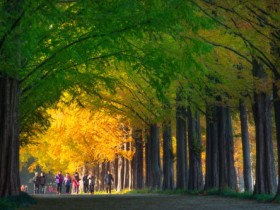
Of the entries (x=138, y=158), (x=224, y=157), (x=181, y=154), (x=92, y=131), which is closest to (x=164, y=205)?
(x=224, y=157)

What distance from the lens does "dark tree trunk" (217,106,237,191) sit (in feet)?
73.8

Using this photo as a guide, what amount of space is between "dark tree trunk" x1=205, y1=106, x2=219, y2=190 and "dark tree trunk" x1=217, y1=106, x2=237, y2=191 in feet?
1.58

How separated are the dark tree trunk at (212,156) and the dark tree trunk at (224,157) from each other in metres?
0.48

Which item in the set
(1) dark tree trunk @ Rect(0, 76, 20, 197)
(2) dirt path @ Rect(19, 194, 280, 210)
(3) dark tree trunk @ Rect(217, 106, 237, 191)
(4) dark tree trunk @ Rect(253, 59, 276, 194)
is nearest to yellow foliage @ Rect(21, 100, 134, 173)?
(3) dark tree trunk @ Rect(217, 106, 237, 191)

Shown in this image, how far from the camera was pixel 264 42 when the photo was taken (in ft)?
49.4

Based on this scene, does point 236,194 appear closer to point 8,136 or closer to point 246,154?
point 246,154

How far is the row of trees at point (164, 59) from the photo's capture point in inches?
464

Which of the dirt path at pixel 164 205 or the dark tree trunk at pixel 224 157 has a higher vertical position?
the dark tree trunk at pixel 224 157

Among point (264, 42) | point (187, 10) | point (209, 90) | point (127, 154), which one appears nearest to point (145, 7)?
point (187, 10)

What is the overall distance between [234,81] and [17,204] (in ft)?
27.3

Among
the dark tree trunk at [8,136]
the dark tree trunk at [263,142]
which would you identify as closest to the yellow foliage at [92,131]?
the dark tree trunk at [263,142]

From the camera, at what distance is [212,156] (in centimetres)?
2361

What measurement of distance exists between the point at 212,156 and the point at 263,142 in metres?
5.73

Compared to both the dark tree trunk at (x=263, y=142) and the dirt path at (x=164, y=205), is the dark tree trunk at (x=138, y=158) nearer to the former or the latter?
the dirt path at (x=164, y=205)
